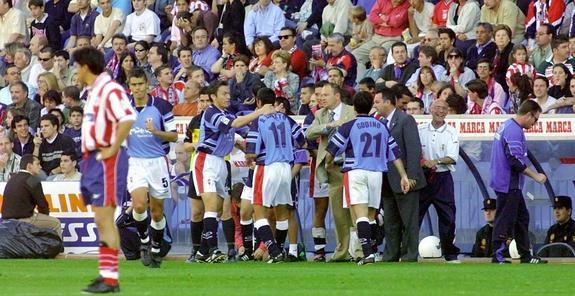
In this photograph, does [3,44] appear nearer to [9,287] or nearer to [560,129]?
[560,129]

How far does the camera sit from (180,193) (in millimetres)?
22719

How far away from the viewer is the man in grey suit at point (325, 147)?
67.2 feet

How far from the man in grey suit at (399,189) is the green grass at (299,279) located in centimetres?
79

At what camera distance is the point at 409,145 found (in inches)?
792

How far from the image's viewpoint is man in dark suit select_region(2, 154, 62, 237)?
2189 centimetres

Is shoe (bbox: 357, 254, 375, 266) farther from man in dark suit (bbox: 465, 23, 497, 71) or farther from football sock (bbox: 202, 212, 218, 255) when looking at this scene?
→ man in dark suit (bbox: 465, 23, 497, 71)

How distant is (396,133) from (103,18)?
449 inches

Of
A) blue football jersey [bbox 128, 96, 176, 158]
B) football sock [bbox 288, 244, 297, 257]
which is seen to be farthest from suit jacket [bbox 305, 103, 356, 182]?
blue football jersey [bbox 128, 96, 176, 158]

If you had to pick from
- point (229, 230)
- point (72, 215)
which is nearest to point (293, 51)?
point (72, 215)

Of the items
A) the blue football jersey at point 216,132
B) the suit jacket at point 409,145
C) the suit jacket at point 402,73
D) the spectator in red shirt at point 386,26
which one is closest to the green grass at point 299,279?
the suit jacket at point 409,145

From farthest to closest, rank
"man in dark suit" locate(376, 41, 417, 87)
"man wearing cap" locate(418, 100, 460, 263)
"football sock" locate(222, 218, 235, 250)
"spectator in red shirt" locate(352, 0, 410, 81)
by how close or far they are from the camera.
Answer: "spectator in red shirt" locate(352, 0, 410, 81) → "man in dark suit" locate(376, 41, 417, 87) → "football sock" locate(222, 218, 235, 250) → "man wearing cap" locate(418, 100, 460, 263)

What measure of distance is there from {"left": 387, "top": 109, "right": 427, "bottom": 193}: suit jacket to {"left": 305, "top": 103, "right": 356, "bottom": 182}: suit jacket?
2.24 ft

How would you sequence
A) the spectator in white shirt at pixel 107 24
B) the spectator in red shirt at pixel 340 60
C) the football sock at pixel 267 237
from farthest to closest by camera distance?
1. the spectator in white shirt at pixel 107 24
2. the spectator in red shirt at pixel 340 60
3. the football sock at pixel 267 237

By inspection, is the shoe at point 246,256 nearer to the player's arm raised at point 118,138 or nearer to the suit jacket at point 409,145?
the suit jacket at point 409,145
